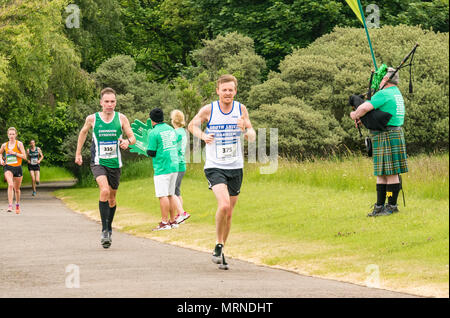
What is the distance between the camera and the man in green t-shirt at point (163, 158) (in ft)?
50.6

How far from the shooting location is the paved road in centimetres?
789

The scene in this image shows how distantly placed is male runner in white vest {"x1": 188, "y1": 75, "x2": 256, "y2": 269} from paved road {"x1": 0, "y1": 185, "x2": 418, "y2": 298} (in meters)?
0.70

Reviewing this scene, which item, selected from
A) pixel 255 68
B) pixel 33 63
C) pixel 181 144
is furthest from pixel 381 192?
pixel 255 68

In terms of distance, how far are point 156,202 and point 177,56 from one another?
34.0 m

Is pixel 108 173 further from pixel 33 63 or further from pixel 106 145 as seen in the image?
pixel 33 63

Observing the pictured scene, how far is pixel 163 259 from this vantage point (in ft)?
35.7

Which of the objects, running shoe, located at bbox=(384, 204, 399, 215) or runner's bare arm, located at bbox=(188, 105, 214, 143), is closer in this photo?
runner's bare arm, located at bbox=(188, 105, 214, 143)

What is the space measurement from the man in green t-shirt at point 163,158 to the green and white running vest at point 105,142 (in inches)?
103

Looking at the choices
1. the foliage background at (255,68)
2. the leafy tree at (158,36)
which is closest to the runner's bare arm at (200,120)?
the foliage background at (255,68)

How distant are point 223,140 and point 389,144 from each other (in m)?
4.21

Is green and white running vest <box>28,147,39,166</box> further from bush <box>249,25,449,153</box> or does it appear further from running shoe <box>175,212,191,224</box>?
running shoe <box>175,212,191,224</box>

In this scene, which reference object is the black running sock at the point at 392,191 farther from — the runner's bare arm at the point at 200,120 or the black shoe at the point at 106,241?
the black shoe at the point at 106,241

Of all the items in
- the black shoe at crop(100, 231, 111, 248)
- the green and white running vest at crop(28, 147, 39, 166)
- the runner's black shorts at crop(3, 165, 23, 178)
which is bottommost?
the green and white running vest at crop(28, 147, 39, 166)

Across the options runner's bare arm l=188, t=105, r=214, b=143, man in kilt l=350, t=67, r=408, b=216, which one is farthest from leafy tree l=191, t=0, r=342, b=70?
runner's bare arm l=188, t=105, r=214, b=143
